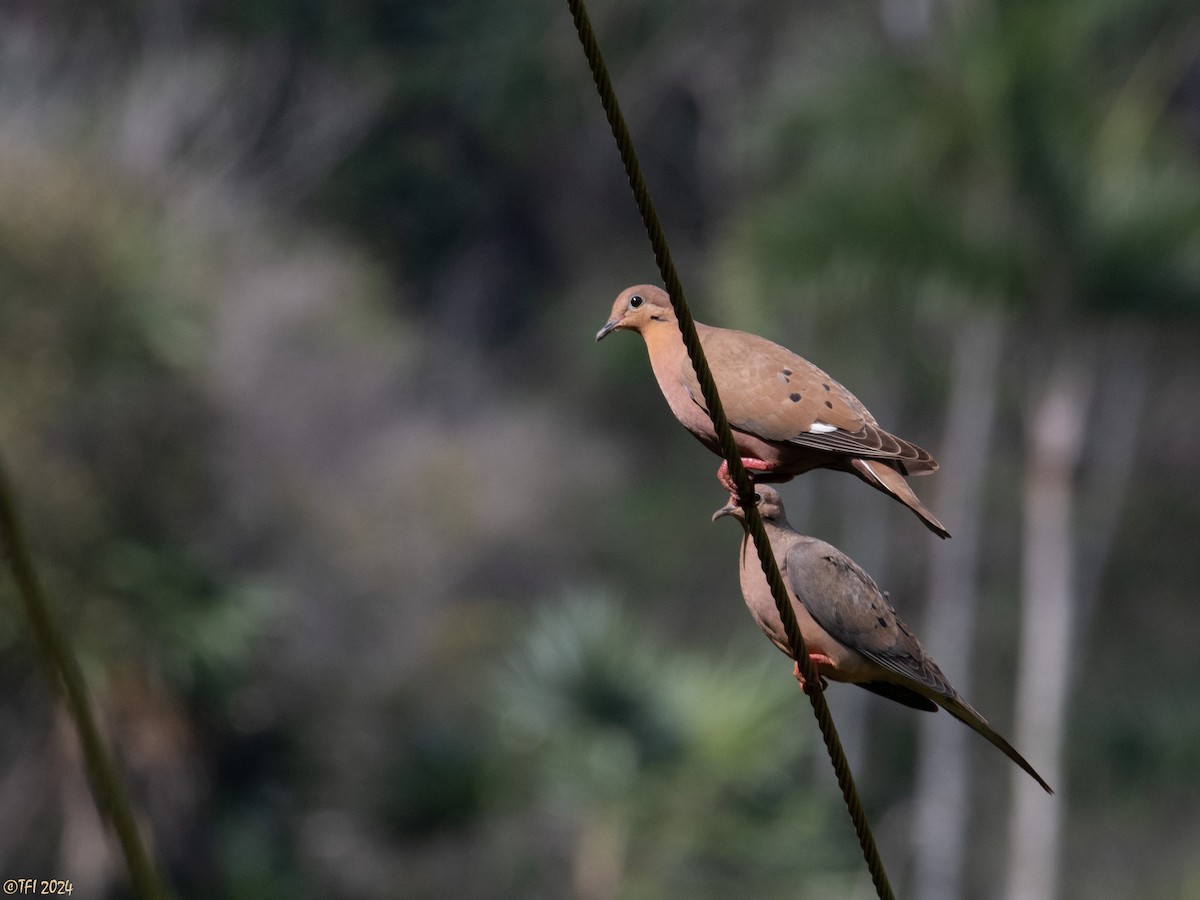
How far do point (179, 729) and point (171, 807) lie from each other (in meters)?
0.89

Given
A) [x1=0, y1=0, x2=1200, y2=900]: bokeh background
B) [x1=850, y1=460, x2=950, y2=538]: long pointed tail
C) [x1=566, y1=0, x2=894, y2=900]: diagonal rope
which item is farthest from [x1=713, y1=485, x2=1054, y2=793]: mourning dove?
[x1=0, y1=0, x2=1200, y2=900]: bokeh background

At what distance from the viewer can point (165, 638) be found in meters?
18.5

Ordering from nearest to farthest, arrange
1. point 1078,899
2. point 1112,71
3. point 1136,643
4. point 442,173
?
1. point 1112,71
2. point 1078,899
3. point 1136,643
4. point 442,173

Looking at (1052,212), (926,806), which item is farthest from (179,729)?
(1052,212)

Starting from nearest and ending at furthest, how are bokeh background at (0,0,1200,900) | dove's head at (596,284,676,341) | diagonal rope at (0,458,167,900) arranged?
diagonal rope at (0,458,167,900) → dove's head at (596,284,676,341) → bokeh background at (0,0,1200,900)

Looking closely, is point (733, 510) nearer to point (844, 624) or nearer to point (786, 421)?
point (786, 421)

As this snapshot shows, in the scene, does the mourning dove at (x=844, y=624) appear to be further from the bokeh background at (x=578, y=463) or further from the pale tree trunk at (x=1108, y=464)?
the pale tree trunk at (x=1108, y=464)

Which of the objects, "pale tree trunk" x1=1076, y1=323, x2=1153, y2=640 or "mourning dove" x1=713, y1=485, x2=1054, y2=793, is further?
"pale tree trunk" x1=1076, y1=323, x2=1153, y2=640

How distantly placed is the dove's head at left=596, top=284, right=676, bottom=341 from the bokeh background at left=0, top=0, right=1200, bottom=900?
10.1m

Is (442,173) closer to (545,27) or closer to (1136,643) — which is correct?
(545,27)

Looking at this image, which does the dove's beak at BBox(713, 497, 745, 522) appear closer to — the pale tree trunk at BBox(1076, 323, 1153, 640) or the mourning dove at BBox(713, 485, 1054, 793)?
the mourning dove at BBox(713, 485, 1054, 793)

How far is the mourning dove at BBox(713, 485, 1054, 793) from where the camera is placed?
395cm

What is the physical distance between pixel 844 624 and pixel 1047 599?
1549cm

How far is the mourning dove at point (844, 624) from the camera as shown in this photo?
13.0ft
